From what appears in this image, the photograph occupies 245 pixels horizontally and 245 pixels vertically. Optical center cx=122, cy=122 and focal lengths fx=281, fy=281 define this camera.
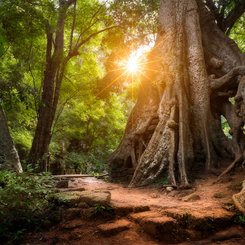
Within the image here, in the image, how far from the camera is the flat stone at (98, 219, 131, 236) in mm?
3594

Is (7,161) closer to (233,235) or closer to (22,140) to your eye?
(233,235)

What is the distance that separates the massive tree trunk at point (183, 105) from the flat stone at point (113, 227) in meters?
2.55

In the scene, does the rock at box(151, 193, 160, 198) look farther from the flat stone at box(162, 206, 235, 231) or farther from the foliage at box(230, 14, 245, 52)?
the foliage at box(230, 14, 245, 52)

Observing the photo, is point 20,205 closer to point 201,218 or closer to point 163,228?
point 163,228

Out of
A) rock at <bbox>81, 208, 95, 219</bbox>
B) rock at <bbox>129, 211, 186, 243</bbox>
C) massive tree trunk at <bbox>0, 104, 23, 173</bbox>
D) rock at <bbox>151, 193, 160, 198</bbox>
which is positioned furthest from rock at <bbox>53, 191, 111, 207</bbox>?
rock at <bbox>151, 193, 160, 198</bbox>

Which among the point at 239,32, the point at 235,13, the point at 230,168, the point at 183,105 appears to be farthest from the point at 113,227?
the point at 239,32

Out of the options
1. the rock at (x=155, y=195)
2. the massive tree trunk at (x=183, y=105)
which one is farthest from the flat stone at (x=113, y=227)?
the massive tree trunk at (x=183, y=105)

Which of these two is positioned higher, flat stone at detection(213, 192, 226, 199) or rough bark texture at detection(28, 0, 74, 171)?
rough bark texture at detection(28, 0, 74, 171)

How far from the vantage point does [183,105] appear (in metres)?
7.33

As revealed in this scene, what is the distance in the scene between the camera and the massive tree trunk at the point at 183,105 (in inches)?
269

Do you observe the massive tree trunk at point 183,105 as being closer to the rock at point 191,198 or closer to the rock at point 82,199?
the rock at point 191,198

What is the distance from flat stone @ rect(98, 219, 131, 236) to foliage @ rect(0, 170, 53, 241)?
970 millimetres

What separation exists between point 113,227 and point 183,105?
444 centimetres

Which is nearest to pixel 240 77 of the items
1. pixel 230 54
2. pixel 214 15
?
pixel 230 54
